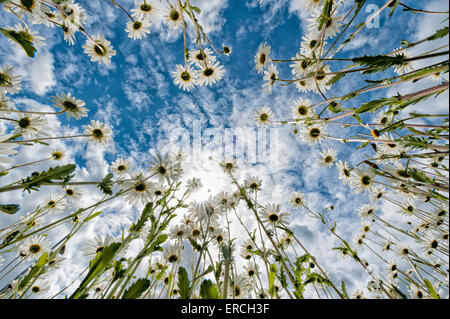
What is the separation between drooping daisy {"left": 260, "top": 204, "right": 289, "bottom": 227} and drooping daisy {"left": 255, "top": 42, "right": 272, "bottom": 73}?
56.4 inches

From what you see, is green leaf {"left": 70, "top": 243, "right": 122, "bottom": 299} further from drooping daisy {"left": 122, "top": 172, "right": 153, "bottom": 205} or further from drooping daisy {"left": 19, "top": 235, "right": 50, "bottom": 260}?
drooping daisy {"left": 19, "top": 235, "right": 50, "bottom": 260}

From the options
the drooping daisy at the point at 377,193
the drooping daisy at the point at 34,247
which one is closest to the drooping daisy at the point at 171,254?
the drooping daisy at the point at 34,247

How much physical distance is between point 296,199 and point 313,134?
88 centimetres

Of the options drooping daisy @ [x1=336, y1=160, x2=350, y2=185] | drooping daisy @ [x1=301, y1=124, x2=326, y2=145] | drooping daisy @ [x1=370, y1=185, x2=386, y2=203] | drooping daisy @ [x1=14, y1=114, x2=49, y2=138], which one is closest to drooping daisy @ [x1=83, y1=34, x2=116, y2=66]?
drooping daisy @ [x1=14, y1=114, x2=49, y2=138]

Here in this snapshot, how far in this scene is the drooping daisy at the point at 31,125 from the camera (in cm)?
139

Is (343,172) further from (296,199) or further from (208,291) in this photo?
(208,291)

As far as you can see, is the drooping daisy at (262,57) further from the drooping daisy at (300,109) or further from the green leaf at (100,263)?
the green leaf at (100,263)

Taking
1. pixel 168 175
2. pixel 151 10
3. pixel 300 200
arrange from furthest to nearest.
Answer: pixel 300 200
pixel 151 10
pixel 168 175

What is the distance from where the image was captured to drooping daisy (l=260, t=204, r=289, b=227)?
77.1 inches

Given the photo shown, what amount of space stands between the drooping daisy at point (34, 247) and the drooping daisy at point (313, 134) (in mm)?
3196
